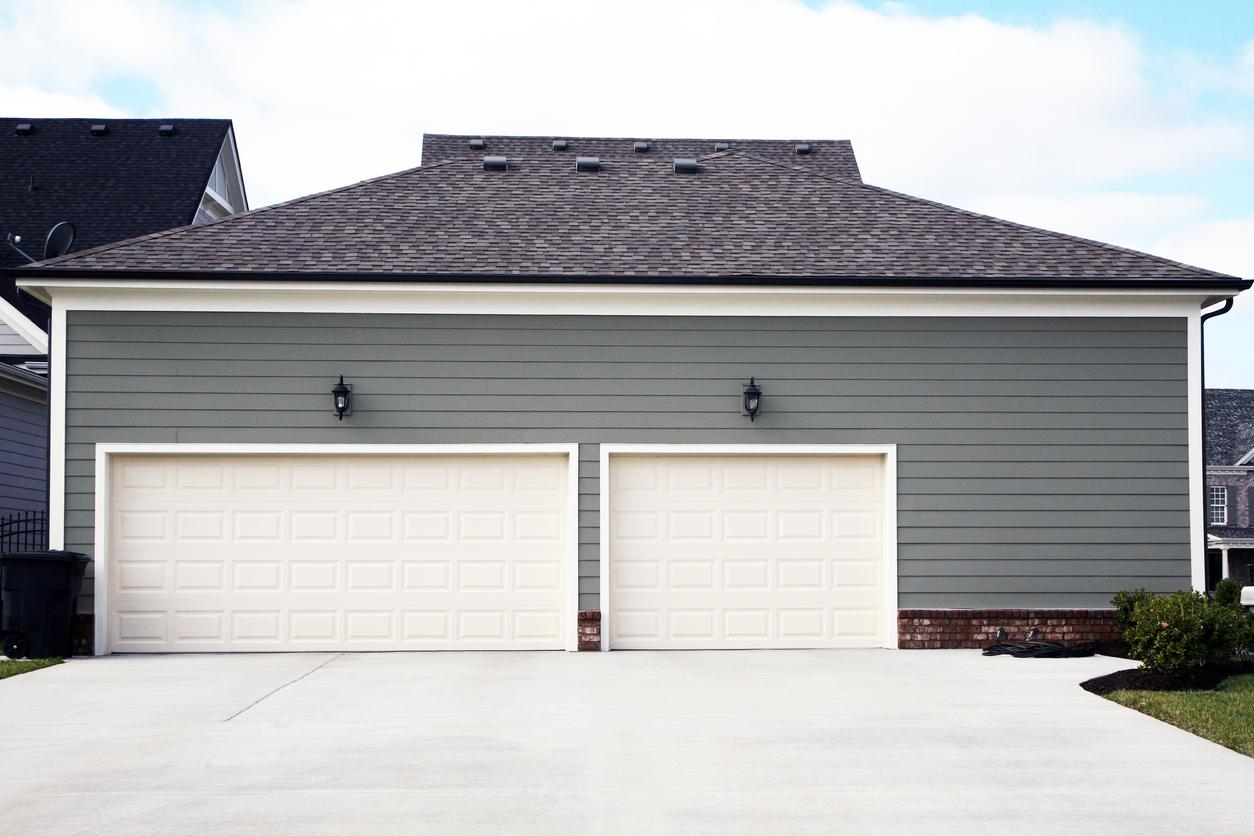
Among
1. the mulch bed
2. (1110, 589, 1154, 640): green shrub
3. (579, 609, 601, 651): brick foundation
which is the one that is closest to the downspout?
(1110, 589, 1154, 640): green shrub

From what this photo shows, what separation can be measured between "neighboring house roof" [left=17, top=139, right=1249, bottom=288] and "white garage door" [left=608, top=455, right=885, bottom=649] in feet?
6.27

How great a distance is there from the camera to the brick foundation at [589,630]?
11.4m

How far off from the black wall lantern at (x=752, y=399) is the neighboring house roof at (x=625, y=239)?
3.37 feet

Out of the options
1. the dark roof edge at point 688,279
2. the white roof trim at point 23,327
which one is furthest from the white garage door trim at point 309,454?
the white roof trim at point 23,327

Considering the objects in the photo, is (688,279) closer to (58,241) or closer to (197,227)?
(197,227)

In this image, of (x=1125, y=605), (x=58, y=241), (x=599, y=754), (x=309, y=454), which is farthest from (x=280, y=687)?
(x=58, y=241)

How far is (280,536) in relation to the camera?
11438 mm

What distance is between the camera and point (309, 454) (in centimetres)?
1147

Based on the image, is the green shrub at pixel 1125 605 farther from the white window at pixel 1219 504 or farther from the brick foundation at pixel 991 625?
the white window at pixel 1219 504

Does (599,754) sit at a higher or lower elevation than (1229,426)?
lower

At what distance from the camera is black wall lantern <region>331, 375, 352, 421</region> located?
11.3 meters

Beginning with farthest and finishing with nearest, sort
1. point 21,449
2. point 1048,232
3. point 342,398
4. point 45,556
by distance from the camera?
point 21,449 → point 1048,232 → point 342,398 → point 45,556

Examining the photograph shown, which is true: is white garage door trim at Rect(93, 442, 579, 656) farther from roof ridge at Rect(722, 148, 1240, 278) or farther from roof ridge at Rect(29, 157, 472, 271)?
roof ridge at Rect(722, 148, 1240, 278)

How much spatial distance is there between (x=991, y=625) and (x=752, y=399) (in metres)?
3.12
